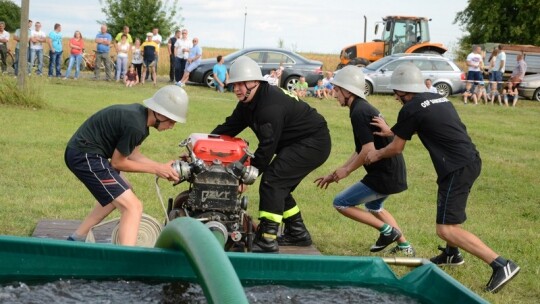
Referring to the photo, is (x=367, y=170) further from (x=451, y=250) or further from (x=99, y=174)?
(x=99, y=174)

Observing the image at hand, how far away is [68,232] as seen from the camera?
28.4ft

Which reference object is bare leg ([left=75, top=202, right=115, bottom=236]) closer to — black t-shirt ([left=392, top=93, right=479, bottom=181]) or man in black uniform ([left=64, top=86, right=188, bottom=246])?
man in black uniform ([left=64, top=86, right=188, bottom=246])

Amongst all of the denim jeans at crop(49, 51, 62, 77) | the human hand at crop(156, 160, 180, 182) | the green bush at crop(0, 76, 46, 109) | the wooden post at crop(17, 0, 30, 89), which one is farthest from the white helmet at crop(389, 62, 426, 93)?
the denim jeans at crop(49, 51, 62, 77)

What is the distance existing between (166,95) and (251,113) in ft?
3.76

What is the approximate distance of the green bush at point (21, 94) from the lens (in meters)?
21.5

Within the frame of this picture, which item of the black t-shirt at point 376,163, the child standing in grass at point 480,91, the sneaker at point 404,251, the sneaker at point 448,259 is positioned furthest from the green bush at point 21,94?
the child standing in grass at point 480,91

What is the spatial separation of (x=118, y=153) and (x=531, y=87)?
106 feet

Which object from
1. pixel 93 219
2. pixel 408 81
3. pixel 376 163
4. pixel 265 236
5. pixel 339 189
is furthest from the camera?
pixel 339 189

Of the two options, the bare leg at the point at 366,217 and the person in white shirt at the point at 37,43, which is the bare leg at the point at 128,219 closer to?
the bare leg at the point at 366,217

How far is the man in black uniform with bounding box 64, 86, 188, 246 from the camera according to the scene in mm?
7098

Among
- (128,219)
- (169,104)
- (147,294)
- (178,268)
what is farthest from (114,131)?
(178,268)

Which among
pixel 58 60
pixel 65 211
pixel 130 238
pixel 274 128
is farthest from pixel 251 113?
pixel 58 60

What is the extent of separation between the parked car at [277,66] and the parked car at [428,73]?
2.07 metres

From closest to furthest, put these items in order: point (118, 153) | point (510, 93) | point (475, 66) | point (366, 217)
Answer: point (118, 153) → point (366, 217) → point (475, 66) → point (510, 93)
